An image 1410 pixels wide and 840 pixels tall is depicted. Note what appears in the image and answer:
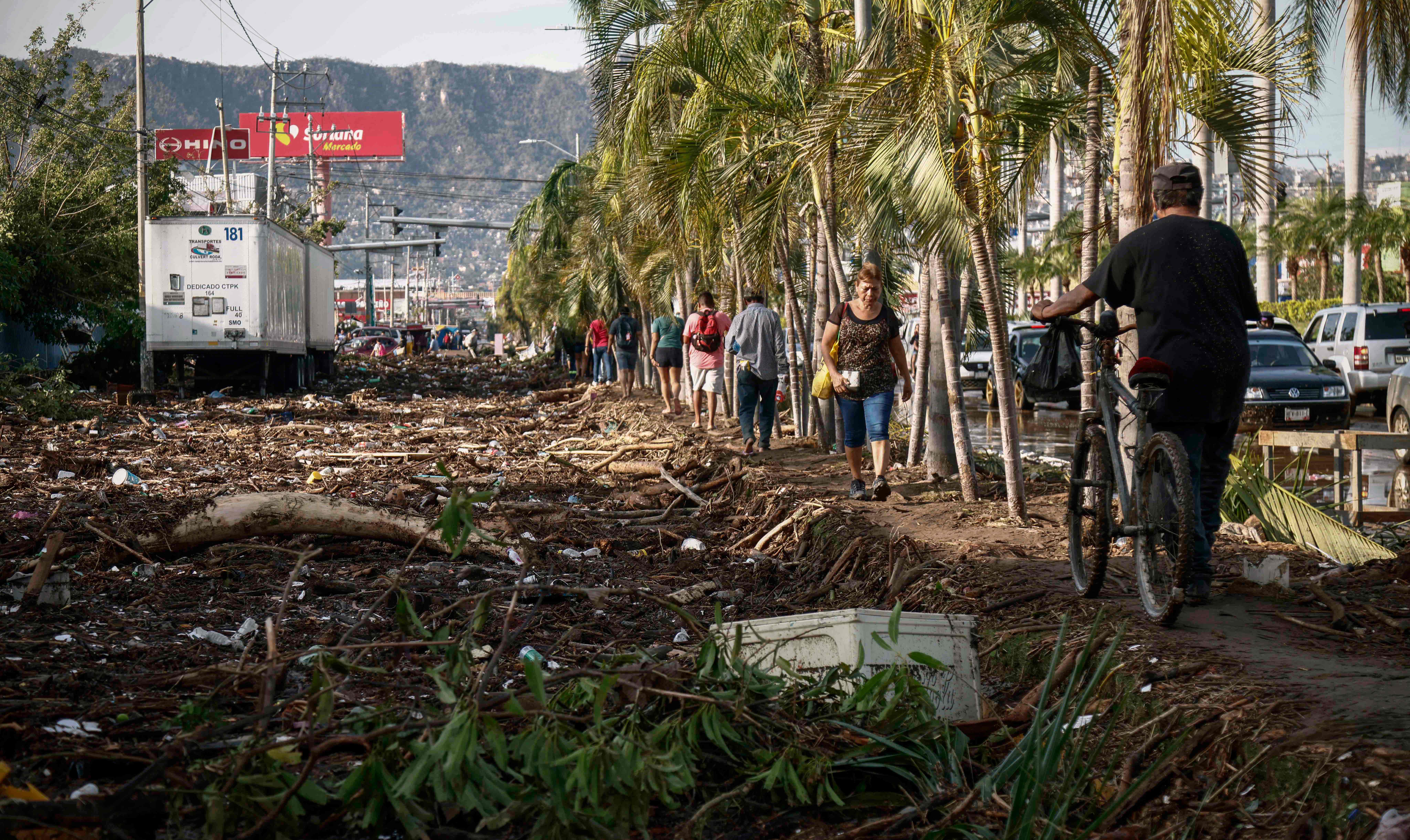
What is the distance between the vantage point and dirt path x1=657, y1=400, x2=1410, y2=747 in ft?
13.6

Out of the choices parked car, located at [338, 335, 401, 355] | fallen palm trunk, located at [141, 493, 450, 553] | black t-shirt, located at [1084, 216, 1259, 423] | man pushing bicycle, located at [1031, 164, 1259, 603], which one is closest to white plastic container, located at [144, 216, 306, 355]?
fallen palm trunk, located at [141, 493, 450, 553]

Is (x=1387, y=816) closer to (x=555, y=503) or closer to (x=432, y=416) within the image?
(x=555, y=503)

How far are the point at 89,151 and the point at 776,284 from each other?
21.7 m

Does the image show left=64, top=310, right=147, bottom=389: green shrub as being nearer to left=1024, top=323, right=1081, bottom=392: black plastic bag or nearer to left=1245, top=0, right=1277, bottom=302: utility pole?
left=1245, top=0, right=1277, bottom=302: utility pole

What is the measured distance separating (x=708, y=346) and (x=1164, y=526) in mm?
12424

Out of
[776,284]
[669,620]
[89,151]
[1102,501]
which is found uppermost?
[89,151]

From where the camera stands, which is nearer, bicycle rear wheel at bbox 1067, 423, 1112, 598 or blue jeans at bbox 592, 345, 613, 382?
bicycle rear wheel at bbox 1067, 423, 1112, 598

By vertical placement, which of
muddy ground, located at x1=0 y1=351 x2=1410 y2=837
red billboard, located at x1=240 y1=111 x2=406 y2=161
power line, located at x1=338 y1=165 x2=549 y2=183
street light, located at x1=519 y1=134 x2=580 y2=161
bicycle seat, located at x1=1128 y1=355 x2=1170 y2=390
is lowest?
muddy ground, located at x1=0 y1=351 x2=1410 y2=837

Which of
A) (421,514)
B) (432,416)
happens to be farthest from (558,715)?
(432,416)

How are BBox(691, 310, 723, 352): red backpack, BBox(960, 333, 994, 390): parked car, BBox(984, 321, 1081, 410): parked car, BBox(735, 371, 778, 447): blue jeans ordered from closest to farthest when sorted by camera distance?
1. BBox(735, 371, 778, 447): blue jeans
2. BBox(691, 310, 723, 352): red backpack
3. BBox(984, 321, 1081, 410): parked car
4. BBox(960, 333, 994, 390): parked car

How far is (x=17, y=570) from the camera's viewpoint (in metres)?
6.82

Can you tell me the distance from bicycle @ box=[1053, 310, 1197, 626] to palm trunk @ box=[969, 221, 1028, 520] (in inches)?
96.4

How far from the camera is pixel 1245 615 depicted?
5.56m

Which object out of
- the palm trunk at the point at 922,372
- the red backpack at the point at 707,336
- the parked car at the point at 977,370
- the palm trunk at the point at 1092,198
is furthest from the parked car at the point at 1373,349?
the palm trunk at the point at 1092,198
